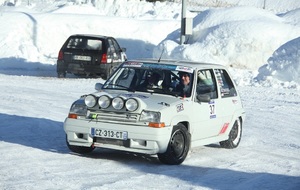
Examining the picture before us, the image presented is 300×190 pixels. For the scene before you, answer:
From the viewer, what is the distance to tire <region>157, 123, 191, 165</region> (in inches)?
388

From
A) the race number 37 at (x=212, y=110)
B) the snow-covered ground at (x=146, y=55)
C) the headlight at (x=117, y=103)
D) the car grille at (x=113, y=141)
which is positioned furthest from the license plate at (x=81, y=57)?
the headlight at (x=117, y=103)

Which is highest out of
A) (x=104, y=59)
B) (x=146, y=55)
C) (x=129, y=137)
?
(x=104, y=59)

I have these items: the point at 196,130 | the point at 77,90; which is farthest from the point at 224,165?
the point at 77,90

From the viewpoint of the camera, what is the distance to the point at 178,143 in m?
10.0

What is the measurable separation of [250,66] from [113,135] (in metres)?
17.1

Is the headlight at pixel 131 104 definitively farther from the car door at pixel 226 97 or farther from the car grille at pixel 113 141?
the car door at pixel 226 97

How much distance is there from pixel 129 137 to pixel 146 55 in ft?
74.8

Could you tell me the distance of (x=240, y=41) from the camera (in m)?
26.3

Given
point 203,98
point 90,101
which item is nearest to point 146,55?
point 203,98

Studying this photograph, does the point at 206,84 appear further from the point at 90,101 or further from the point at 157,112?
the point at 90,101

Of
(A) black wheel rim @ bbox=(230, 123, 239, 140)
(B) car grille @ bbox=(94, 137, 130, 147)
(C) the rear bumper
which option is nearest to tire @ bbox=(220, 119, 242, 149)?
(A) black wheel rim @ bbox=(230, 123, 239, 140)

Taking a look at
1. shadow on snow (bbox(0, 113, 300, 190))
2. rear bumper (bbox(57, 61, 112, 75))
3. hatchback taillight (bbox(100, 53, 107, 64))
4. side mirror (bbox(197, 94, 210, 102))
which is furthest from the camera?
hatchback taillight (bbox(100, 53, 107, 64))

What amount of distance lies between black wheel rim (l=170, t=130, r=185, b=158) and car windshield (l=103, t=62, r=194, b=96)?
682mm

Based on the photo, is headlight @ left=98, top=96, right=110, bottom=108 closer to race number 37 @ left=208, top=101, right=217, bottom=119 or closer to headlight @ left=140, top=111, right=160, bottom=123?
headlight @ left=140, top=111, right=160, bottom=123
